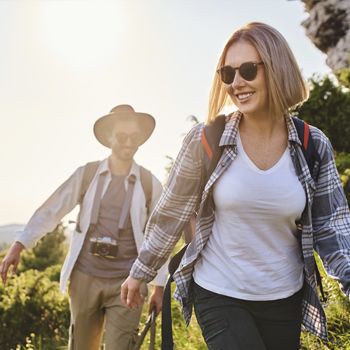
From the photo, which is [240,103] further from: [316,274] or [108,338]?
[108,338]

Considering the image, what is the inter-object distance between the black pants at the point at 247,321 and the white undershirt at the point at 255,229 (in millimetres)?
51

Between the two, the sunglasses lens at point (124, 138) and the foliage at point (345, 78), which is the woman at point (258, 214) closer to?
the sunglasses lens at point (124, 138)

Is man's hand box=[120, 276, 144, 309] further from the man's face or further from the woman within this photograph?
the man's face

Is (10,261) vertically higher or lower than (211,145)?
lower

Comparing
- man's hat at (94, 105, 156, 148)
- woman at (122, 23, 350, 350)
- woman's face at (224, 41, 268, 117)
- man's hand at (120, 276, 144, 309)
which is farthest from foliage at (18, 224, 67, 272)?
woman's face at (224, 41, 268, 117)

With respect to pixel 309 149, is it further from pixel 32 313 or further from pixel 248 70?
pixel 32 313

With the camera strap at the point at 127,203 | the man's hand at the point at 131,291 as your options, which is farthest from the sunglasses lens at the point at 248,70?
the camera strap at the point at 127,203

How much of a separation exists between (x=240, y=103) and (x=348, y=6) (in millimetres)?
14977

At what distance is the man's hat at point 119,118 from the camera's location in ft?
18.2

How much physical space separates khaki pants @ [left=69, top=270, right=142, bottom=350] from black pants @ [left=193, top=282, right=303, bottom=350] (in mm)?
2028

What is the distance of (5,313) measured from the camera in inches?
382

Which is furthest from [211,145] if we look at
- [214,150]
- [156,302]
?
[156,302]

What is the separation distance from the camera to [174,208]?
283 cm

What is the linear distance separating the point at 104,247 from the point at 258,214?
231 cm
